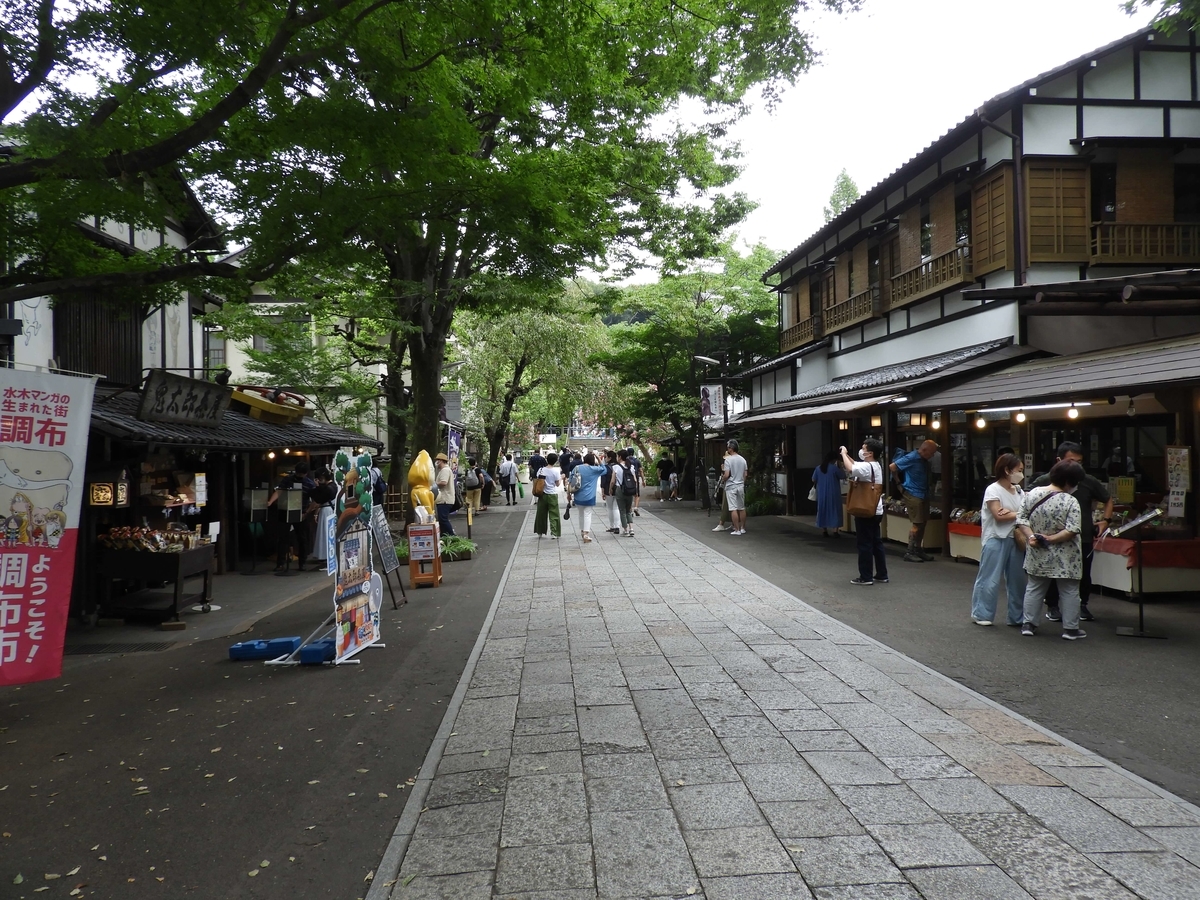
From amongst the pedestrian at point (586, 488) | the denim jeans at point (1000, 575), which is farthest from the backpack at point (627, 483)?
the denim jeans at point (1000, 575)

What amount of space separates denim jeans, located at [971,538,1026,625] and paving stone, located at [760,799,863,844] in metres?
4.84

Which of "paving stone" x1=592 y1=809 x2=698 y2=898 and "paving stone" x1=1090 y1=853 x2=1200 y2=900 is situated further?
"paving stone" x1=592 y1=809 x2=698 y2=898

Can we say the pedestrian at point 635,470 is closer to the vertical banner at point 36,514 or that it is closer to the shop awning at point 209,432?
the shop awning at point 209,432

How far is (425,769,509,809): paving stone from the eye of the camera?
4.16 metres

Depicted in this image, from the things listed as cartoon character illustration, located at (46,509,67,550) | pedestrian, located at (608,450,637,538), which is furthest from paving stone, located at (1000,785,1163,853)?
pedestrian, located at (608,450,637,538)

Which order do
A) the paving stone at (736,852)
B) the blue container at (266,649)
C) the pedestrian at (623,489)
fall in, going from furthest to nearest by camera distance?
the pedestrian at (623,489), the blue container at (266,649), the paving stone at (736,852)

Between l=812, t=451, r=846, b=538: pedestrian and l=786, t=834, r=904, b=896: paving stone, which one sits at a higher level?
l=812, t=451, r=846, b=538: pedestrian

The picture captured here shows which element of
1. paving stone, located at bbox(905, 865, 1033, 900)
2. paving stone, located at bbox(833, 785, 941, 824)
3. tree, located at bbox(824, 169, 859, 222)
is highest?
tree, located at bbox(824, 169, 859, 222)

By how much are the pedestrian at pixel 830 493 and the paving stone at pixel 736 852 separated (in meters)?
13.4

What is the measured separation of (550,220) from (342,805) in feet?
17.7

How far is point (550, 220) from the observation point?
762 cm

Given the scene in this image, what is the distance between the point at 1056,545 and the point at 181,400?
10210 mm

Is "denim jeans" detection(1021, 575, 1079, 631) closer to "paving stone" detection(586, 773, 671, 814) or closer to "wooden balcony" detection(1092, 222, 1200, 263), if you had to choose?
"paving stone" detection(586, 773, 671, 814)

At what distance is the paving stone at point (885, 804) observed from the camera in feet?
12.5
